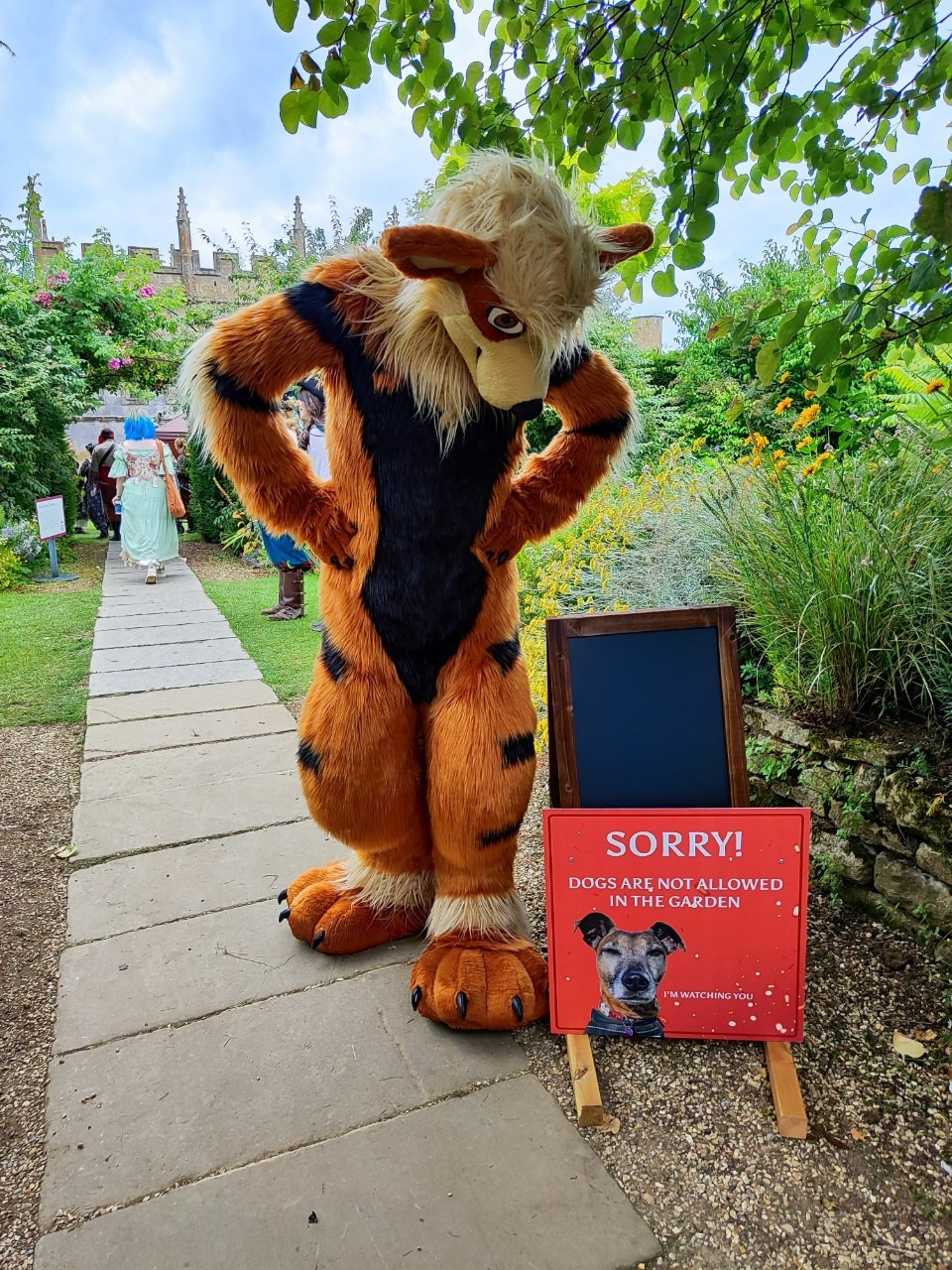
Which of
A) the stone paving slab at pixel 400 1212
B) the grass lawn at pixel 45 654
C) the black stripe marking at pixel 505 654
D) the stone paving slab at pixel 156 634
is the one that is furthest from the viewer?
the stone paving slab at pixel 156 634

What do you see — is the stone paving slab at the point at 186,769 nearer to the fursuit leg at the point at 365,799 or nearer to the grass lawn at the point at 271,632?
the grass lawn at the point at 271,632

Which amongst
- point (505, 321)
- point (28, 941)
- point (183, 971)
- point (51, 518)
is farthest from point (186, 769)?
point (51, 518)

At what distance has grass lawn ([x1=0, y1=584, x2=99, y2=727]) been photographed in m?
4.25

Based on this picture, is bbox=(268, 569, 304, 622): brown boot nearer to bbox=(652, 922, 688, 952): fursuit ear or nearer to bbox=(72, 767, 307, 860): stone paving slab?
bbox=(72, 767, 307, 860): stone paving slab

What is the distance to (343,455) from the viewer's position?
1791mm

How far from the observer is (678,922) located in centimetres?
166

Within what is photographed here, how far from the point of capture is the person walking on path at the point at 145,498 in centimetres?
813

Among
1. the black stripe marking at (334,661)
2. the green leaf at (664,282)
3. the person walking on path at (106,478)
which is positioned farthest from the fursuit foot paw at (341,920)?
the person walking on path at (106,478)

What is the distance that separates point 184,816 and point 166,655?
8.83 feet

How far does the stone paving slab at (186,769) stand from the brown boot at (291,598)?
3002 mm

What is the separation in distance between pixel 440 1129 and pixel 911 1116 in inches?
36.7

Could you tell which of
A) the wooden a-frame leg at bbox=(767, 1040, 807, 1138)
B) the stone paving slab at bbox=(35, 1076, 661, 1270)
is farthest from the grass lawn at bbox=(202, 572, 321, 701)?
the wooden a-frame leg at bbox=(767, 1040, 807, 1138)

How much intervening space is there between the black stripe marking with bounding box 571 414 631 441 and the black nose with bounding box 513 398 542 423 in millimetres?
306

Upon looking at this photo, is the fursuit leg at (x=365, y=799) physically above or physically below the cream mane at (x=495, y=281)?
below
